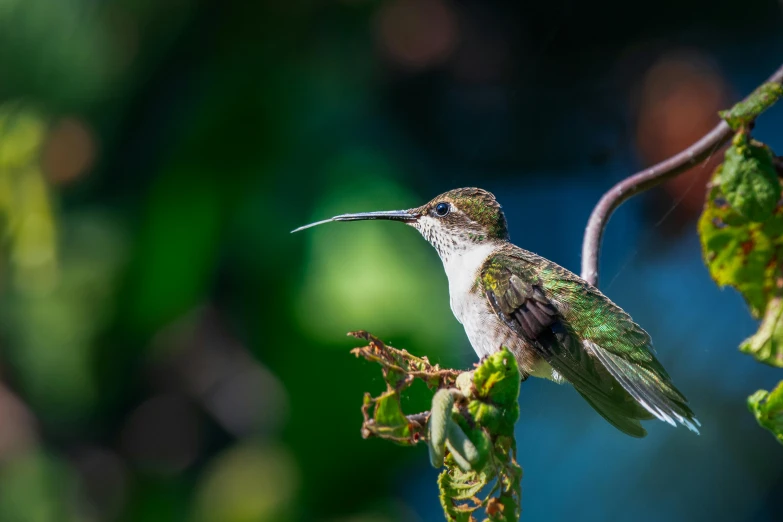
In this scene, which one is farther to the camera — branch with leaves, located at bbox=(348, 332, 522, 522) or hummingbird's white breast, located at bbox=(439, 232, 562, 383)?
hummingbird's white breast, located at bbox=(439, 232, 562, 383)

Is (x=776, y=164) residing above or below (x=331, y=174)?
above

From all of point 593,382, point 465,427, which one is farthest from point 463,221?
point 465,427

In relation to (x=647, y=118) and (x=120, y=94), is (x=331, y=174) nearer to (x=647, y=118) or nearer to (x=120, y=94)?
(x=120, y=94)

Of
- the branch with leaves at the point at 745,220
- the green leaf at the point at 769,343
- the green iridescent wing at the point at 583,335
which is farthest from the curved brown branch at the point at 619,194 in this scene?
the green leaf at the point at 769,343

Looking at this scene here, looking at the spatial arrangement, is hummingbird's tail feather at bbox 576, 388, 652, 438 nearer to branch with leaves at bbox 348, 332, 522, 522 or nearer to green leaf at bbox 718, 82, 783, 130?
branch with leaves at bbox 348, 332, 522, 522

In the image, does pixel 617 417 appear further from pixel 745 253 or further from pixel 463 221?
pixel 463 221

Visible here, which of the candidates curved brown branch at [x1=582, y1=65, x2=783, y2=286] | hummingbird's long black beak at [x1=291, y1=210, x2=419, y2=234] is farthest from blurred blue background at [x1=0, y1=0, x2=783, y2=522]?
curved brown branch at [x1=582, y1=65, x2=783, y2=286]

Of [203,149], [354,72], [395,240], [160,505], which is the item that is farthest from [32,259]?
[354,72]
